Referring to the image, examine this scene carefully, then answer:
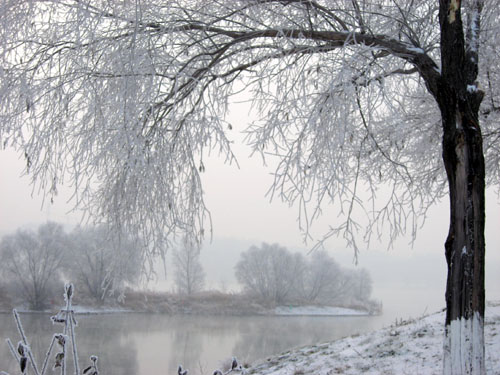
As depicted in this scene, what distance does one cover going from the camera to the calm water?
34.3ft

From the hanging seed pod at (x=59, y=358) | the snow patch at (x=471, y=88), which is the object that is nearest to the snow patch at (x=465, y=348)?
the snow patch at (x=471, y=88)

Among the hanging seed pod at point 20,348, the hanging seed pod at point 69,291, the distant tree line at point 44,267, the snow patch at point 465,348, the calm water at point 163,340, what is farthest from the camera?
the distant tree line at point 44,267

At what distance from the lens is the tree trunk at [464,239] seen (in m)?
3.67

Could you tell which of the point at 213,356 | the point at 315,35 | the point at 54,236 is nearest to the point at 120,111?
the point at 315,35

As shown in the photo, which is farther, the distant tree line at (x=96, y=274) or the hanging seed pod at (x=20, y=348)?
the distant tree line at (x=96, y=274)

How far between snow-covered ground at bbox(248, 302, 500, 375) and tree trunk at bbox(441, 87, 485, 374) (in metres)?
1.07

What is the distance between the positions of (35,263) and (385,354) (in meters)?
20.2

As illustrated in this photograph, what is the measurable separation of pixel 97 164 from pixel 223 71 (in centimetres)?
174

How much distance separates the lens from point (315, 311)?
25.8 meters

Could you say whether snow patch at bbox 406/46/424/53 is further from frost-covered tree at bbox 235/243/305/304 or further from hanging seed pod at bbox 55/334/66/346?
frost-covered tree at bbox 235/243/305/304

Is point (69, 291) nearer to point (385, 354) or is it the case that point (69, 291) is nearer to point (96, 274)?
point (385, 354)

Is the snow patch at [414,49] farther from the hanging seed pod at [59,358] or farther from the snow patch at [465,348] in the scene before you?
the hanging seed pod at [59,358]

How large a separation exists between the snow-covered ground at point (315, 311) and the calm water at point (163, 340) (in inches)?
153

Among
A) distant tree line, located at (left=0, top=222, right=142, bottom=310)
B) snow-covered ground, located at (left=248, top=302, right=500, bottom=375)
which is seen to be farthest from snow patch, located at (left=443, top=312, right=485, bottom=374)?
distant tree line, located at (left=0, top=222, right=142, bottom=310)
